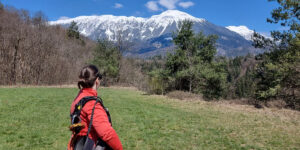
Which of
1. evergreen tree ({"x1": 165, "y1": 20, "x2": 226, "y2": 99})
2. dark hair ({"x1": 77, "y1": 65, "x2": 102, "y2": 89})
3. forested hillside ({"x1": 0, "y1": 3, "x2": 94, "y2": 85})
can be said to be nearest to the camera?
dark hair ({"x1": 77, "y1": 65, "x2": 102, "y2": 89})

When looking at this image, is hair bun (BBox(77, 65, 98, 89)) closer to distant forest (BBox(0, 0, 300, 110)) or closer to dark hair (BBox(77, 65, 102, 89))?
dark hair (BBox(77, 65, 102, 89))

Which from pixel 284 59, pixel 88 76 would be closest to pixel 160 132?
pixel 88 76

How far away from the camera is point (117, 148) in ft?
6.68

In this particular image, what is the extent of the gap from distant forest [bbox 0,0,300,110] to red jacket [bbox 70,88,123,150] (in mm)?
13153

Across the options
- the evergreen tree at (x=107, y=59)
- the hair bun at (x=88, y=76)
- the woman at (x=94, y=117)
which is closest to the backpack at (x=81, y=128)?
the woman at (x=94, y=117)

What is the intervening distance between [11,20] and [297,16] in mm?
37043

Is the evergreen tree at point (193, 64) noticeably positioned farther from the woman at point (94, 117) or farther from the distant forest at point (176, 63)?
the woman at point (94, 117)

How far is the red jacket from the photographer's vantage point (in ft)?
6.39

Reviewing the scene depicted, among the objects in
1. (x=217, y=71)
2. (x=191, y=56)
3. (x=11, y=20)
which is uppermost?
(x=11, y=20)

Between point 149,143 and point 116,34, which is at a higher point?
point 116,34

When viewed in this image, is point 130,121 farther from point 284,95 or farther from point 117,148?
point 284,95


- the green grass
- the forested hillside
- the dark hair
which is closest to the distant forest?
the forested hillside

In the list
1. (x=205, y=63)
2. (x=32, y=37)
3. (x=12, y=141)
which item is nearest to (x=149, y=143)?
(x=12, y=141)

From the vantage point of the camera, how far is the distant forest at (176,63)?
543 inches
